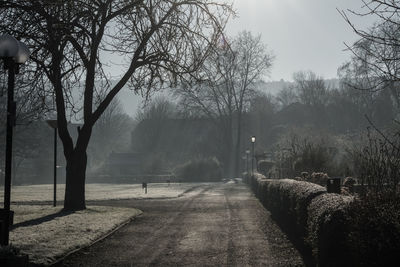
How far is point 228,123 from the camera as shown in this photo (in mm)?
72938

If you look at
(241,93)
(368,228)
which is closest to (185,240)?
(368,228)

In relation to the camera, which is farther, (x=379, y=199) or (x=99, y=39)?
(x=99, y=39)

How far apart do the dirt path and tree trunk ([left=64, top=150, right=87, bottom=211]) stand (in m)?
3.71

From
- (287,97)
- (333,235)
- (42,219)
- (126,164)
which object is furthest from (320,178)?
(287,97)

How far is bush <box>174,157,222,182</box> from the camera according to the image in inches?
2633

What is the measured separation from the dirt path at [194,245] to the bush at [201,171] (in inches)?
1969

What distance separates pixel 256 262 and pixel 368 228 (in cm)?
348

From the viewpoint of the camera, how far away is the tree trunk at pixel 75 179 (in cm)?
1891

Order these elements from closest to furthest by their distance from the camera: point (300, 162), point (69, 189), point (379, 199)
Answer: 1. point (379, 199)
2. point (69, 189)
3. point (300, 162)

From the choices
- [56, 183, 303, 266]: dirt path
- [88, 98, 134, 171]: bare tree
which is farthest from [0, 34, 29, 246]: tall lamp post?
[88, 98, 134, 171]: bare tree

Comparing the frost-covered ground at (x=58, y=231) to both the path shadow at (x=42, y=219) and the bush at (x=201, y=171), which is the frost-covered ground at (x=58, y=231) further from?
the bush at (x=201, y=171)

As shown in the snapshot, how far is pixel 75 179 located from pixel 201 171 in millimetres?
48612

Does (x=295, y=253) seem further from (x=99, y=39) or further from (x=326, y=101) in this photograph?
(x=326, y=101)

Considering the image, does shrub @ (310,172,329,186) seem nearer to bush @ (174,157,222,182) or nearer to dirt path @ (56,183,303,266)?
dirt path @ (56,183,303,266)
